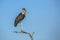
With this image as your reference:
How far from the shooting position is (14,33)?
6.21 feet

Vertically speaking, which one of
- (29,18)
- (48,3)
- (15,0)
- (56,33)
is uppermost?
(15,0)

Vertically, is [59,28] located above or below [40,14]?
below

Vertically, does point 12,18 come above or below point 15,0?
below

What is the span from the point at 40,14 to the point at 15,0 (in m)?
0.38

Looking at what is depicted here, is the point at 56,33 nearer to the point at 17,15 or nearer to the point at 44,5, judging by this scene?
the point at 44,5

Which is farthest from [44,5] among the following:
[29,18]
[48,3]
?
[29,18]

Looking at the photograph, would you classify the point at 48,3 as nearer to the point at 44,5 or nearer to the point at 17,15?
the point at 44,5

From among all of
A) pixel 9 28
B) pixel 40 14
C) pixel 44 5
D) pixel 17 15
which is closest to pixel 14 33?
pixel 9 28

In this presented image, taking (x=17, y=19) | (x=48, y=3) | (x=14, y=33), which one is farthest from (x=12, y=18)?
(x=48, y=3)

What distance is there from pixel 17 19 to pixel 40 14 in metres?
0.32

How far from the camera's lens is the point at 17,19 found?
6.23 feet

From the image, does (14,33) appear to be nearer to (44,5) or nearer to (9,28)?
(9,28)

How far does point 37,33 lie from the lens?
6.27ft

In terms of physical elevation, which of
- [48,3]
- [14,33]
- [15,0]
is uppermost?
[15,0]
